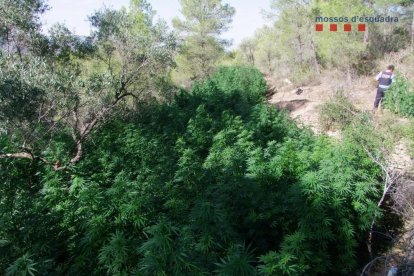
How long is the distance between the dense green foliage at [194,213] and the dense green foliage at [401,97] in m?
3.87

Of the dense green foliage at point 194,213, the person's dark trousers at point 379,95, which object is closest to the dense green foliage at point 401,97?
the person's dark trousers at point 379,95

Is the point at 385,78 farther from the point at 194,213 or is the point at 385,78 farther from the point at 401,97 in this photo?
the point at 194,213

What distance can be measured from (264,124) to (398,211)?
466 cm

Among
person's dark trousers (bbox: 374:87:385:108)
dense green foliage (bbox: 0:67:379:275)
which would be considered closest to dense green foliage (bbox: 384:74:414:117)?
person's dark trousers (bbox: 374:87:385:108)

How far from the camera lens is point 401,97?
31.3 ft

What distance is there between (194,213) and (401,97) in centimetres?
882

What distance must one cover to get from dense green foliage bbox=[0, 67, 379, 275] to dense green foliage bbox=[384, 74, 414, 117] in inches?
152

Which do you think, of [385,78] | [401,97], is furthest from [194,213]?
[385,78]

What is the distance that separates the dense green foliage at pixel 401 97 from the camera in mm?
9203

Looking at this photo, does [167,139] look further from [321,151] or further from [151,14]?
[151,14]

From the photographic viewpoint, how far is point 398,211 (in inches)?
229

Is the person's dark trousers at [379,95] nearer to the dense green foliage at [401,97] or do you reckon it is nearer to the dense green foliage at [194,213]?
the dense green foliage at [401,97]

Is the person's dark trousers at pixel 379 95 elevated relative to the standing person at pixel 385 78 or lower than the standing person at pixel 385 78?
lower

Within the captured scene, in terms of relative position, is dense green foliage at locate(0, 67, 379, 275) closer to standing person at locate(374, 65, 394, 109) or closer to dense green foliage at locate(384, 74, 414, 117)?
dense green foliage at locate(384, 74, 414, 117)
